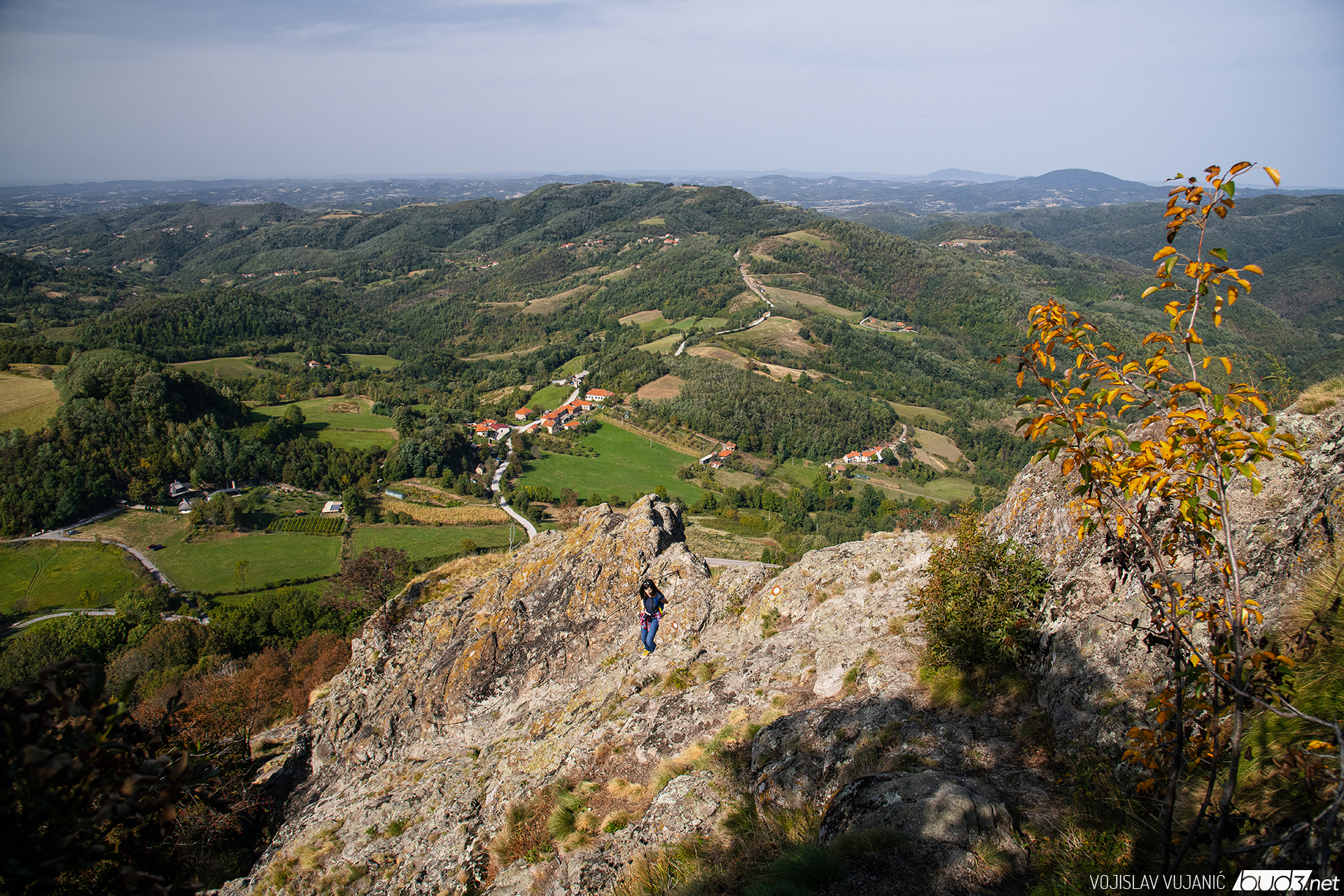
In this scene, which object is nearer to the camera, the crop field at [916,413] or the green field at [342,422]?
the green field at [342,422]

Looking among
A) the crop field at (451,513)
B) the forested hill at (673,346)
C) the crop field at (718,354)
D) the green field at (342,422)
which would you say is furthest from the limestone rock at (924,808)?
the crop field at (718,354)

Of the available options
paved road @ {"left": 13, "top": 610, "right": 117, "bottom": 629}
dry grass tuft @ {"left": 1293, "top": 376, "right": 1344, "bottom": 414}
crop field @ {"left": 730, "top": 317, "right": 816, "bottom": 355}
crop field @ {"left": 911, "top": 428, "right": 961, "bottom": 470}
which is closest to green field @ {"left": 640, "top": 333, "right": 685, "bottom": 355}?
crop field @ {"left": 730, "top": 317, "right": 816, "bottom": 355}

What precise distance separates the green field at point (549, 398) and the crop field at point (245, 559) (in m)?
60.0

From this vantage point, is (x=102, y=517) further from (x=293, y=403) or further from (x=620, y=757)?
(x=620, y=757)

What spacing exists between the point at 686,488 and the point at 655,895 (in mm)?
77054

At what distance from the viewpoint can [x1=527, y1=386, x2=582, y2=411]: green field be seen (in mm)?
123625

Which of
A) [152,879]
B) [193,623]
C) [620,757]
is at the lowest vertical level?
[193,623]

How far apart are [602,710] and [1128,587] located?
9.74 m

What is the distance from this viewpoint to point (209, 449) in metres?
82.4

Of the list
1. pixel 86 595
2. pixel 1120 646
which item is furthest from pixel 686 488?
pixel 1120 646

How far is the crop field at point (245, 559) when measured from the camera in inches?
2283

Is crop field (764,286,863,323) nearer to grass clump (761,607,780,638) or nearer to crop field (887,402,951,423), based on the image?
crop field (887,402,951,423)

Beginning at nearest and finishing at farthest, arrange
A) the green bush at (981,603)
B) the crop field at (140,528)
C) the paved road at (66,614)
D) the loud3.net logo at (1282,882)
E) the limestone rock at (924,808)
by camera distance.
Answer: the loud3.net logo at (1282,882), the limestone rock at (924,808), the green bush at (981,603), the paved road at (66,614), the crop field at (140,528)

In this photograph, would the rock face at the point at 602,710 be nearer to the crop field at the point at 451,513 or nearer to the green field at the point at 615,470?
the crop field at the point at 451,513
